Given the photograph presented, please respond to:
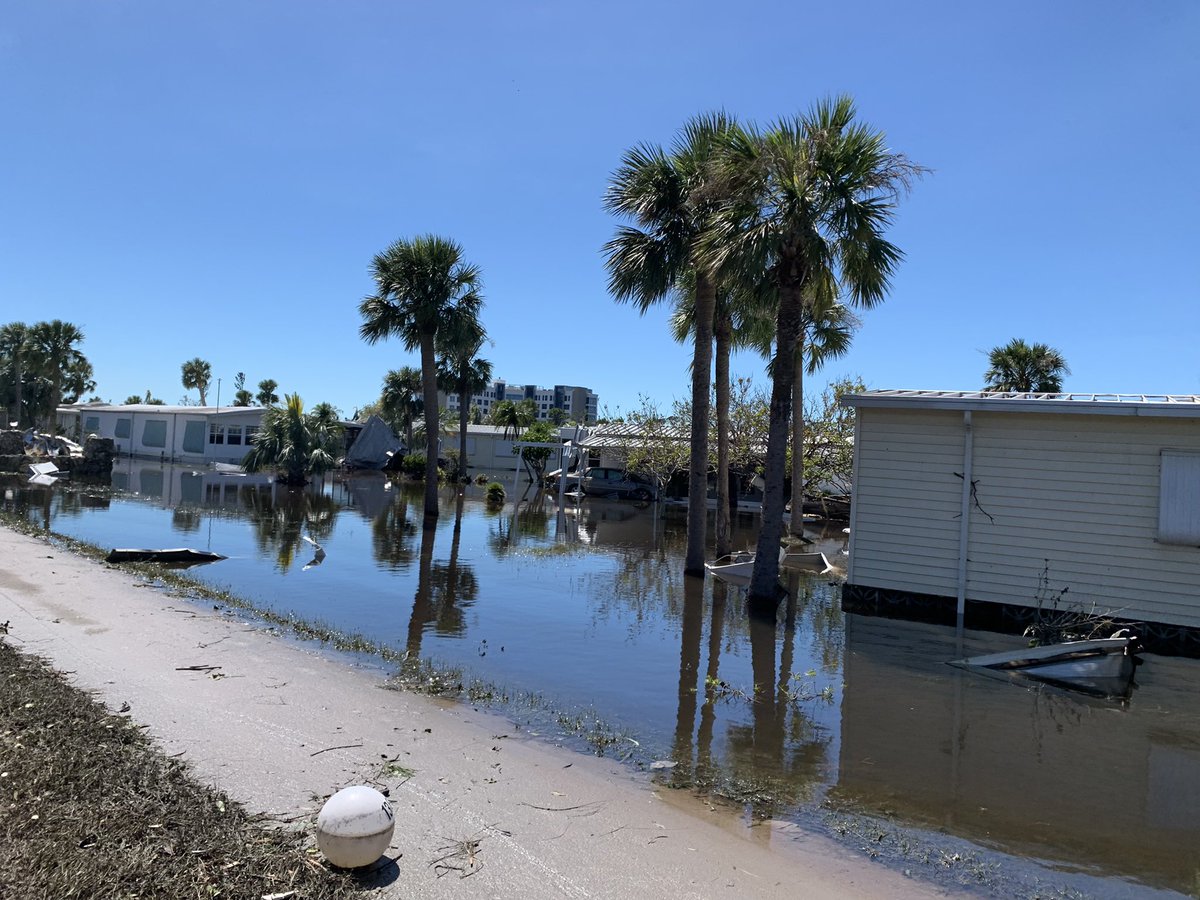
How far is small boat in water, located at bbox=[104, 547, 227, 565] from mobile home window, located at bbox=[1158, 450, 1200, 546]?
15412 millimetres

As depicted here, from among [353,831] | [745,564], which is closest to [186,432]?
[745,564]

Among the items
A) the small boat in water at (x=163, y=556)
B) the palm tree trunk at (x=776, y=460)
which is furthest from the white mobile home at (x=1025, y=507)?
the small boat in water at (x=163, y=556)

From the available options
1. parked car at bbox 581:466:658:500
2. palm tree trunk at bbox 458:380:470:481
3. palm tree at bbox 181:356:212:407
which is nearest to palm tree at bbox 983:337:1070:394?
parked car at bbox 581:466:658:500

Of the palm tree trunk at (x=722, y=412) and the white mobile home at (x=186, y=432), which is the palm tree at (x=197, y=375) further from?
the palm tree trunk at (x=722, y=412)

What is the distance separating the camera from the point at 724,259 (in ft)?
42.2

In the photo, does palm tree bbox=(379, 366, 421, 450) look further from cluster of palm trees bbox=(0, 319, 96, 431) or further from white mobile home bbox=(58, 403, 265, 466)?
cluster of palm trees bbox=(0, 319, 96, 431)

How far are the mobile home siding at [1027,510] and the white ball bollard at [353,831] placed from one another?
415 inches

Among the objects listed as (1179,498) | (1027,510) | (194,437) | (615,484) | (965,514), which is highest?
(194,437)

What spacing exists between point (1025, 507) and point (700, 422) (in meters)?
6.09

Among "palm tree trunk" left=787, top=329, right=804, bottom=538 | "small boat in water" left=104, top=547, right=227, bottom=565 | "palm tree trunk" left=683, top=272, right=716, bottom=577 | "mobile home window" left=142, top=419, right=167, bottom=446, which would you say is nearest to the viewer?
"small boat in water" left=104, top=547, right=227, bottom=565

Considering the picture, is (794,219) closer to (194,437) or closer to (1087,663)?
(1087,663)

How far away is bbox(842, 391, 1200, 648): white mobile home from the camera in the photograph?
1116 cm

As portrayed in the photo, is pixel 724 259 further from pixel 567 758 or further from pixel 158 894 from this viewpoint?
pixel 158 894

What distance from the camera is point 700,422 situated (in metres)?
16.2
